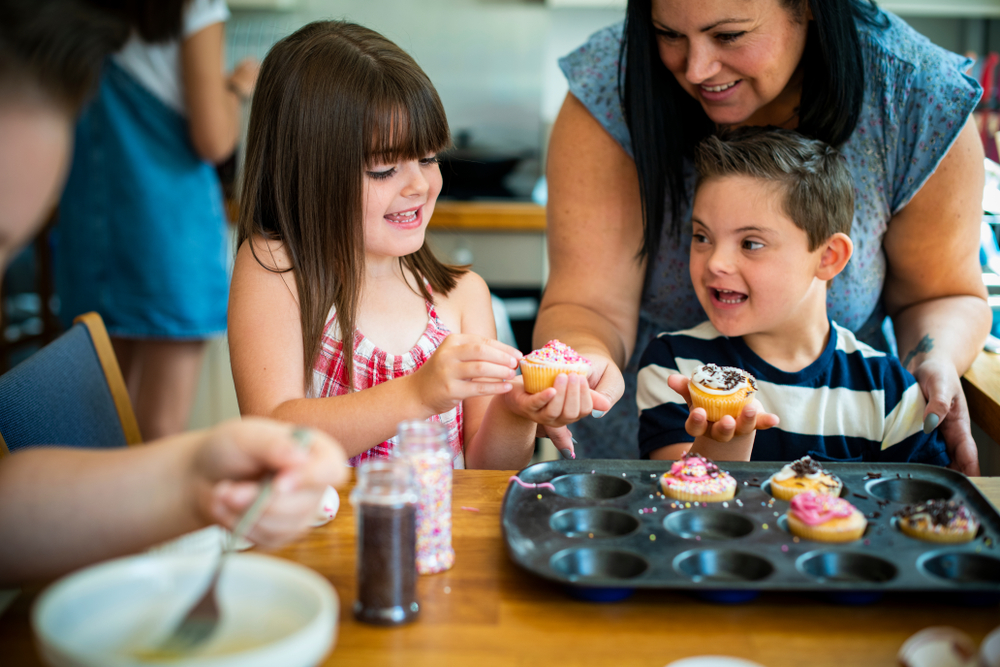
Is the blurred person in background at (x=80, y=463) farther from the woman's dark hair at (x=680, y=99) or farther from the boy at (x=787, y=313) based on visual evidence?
the woman's dark hair at (x=680, y=99)

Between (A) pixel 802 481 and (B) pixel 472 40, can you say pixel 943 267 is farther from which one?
(B) pixel 472 40

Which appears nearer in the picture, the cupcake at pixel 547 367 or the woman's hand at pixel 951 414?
the cupcake at pixel 547 367

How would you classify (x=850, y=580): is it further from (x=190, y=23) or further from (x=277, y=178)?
(x=190, y=23)

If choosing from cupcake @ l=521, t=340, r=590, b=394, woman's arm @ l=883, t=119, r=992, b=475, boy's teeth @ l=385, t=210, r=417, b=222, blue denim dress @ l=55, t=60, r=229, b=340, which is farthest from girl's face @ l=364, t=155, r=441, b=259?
blue denim dress @ l=55, t=60, r=229, b=340

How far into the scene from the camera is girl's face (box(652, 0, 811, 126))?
1.58 metres

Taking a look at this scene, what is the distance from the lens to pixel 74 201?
8.69 ft

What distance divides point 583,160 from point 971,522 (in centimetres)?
114

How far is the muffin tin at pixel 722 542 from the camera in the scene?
3.11 feet

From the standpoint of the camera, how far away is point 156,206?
2.65 m

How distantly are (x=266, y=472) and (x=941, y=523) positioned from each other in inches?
30.7

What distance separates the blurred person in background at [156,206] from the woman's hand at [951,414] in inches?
78.3

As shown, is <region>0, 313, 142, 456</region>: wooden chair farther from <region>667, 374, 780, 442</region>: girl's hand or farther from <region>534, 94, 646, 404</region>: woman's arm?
<region>667, 374, 780, 442</region>: girl's hand

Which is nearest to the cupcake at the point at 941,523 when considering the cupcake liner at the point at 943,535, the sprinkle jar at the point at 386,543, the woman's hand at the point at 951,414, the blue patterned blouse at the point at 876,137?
the cupcake liner at the point at 943,535

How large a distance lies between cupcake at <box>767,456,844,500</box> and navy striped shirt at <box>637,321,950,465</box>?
47 centimetres
